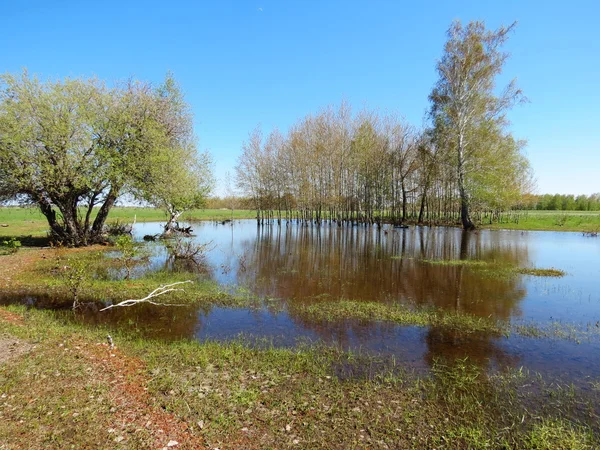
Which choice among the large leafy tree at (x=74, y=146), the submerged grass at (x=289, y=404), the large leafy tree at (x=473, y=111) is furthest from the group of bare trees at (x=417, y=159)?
the submerged grass at (x=289, y=404)

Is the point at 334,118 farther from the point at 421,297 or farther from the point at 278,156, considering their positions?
the point at 421,297

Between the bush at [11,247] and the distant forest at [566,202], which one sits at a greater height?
the distant forest at [566,202]

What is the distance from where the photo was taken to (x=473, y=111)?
3653cm

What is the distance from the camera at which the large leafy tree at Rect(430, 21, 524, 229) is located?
35.4 meters

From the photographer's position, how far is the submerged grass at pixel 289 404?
4441 mm

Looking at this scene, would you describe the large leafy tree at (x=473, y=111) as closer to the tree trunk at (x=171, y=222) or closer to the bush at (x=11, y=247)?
the tree trunk at (x=171, y=222)

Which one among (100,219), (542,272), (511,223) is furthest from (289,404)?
(511,223)

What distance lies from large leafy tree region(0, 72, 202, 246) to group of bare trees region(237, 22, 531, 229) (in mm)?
26480

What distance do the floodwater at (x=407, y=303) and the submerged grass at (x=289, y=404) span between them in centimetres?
106

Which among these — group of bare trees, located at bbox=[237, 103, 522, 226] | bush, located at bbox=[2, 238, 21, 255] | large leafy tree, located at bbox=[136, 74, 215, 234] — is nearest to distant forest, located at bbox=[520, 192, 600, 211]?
group of bare trees, located at bbox=[237, 103, 522, 226]

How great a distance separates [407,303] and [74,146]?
20906 millimetres

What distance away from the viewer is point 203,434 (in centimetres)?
448

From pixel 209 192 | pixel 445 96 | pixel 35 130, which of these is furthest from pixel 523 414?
pixel 445 96

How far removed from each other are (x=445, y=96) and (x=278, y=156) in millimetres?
23690
